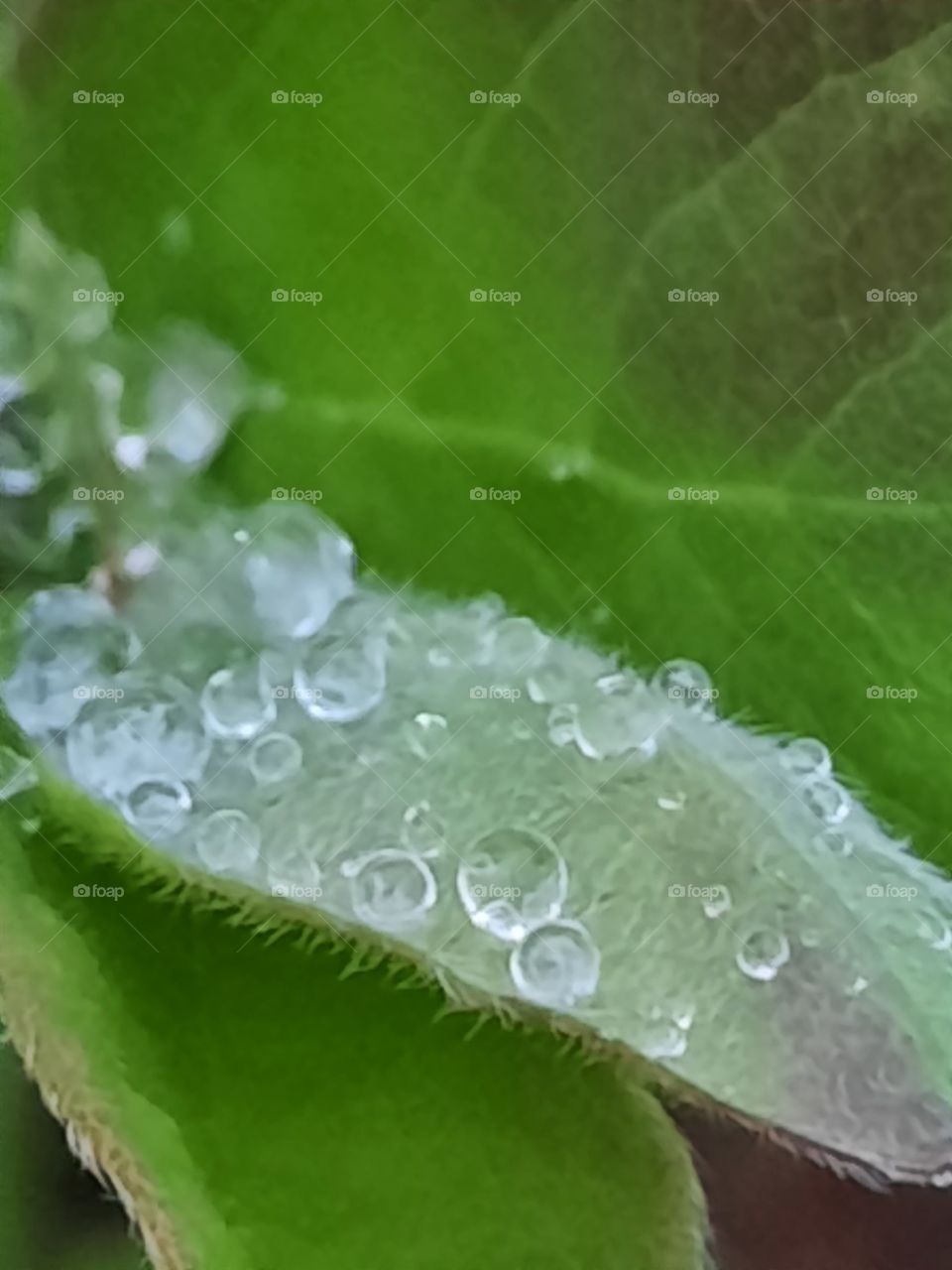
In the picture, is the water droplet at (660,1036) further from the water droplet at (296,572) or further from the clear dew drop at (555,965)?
the water droplet at (296,572)

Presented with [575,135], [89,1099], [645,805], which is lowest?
[89,1099]

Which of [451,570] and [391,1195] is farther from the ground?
[451,570]

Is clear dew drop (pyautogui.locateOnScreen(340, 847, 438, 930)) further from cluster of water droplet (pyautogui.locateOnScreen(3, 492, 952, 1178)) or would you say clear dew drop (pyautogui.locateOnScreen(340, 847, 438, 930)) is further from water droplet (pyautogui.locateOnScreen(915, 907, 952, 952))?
water droplet (pyautogui.locateOnScreen(915, 907, 952, 952))

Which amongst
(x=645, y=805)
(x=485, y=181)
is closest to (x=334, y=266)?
(x=485, y=181)

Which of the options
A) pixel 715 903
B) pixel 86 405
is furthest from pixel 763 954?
pixel 86 405

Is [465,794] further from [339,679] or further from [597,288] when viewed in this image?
[597,288]

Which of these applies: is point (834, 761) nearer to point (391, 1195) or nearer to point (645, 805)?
point (645, 805)
